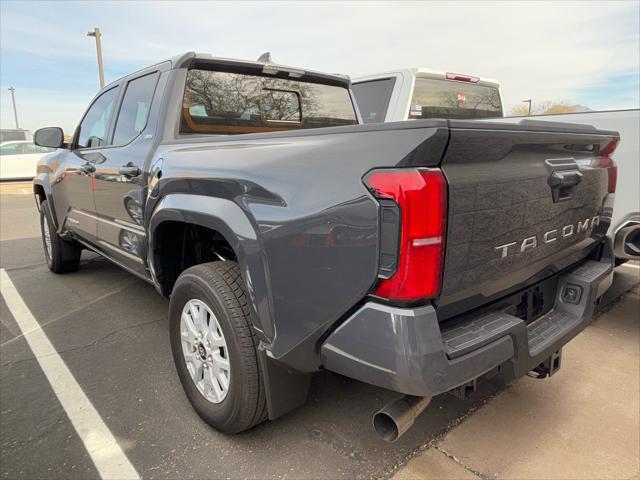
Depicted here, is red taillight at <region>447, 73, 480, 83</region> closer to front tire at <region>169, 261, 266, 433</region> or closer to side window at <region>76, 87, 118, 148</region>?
side window at <region>76, 87, 118, 148</region>

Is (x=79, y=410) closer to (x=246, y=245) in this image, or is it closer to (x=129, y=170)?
(x=129, y=170)

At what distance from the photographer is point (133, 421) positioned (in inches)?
98.8

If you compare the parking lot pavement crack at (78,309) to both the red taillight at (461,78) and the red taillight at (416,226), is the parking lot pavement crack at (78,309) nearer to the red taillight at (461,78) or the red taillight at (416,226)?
the red taillight at (416,226)

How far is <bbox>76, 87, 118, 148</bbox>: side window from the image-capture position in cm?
384

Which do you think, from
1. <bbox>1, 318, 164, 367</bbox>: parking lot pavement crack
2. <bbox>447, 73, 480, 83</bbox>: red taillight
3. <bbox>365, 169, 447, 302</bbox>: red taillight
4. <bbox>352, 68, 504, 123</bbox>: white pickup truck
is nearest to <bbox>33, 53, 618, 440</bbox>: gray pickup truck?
<bbox>365, 169, 447, 302</bbox>: red taillight

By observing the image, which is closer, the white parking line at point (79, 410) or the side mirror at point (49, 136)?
the white parking line at point (79, 410)

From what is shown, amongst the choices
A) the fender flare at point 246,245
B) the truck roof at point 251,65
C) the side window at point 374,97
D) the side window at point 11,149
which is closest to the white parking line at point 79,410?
the fender flare at point 246,245

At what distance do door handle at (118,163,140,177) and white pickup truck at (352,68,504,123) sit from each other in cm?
Answer: 272

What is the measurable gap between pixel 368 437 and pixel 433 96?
408 centimetres

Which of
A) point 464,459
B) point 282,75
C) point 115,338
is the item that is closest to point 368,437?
point 464,459

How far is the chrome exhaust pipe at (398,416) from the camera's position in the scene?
5.50 ft

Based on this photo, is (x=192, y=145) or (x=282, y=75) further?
(x=282, y=75)

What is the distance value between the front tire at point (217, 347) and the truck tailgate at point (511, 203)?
35.9 inches

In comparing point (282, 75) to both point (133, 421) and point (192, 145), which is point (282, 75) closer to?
point (192, 145)
